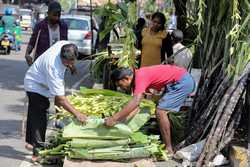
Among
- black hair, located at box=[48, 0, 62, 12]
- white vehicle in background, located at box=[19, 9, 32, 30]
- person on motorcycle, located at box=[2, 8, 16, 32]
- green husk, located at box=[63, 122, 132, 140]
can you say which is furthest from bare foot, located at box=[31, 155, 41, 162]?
white vehicle in background, located at box=[19, 9, 32, 30]

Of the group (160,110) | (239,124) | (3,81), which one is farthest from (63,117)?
(3,81)

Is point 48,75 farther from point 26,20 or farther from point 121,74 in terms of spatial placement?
point 26,20

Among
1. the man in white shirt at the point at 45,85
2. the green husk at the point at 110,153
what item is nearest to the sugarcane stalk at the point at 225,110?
the green husk at the point at 110,153

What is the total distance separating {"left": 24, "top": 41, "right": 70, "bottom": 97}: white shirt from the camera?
679 centimetres

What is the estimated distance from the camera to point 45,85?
723cm

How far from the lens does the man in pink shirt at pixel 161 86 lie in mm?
6523

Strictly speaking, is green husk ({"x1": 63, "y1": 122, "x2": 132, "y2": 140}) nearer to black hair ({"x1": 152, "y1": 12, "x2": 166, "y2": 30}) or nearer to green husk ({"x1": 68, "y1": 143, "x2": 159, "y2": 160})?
green husk ({"x1": 68, "y1": 143, "x2": 159, "y2": 160})

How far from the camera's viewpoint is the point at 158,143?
7258 millimetres

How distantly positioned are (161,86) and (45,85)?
4.65ft

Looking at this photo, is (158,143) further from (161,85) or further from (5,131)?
(5,131)

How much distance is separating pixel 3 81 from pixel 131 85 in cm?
925

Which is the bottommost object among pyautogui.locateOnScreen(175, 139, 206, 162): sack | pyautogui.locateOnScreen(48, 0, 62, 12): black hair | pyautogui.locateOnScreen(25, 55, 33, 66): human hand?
pyautogui.locateOnScreen(175, 139, 206, 162): sack

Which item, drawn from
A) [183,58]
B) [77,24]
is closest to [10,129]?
[183,58]

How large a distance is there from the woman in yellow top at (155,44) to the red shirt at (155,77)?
2126 millimetres
